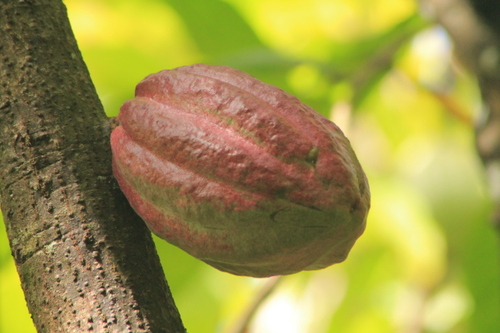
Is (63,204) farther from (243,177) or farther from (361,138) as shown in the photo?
(361,138)

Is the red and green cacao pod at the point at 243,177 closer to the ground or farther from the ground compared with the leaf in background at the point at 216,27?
closer to the ground

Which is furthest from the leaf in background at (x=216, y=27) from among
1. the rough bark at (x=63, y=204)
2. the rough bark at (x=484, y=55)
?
the rough bark at (x=63, y=204)

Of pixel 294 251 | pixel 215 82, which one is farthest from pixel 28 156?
pixel 294 251

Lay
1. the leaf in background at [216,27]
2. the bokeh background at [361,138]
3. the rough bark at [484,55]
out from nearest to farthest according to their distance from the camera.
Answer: the rough bark at [484,55]
the bokeh background at [361,138]
the leaf in background at [216,27]

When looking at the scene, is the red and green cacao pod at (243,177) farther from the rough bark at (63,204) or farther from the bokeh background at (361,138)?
the bokeh background at (361,138)

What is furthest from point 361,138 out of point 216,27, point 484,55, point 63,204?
point 63,204

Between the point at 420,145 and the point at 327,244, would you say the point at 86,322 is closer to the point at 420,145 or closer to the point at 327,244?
the point at 327,244

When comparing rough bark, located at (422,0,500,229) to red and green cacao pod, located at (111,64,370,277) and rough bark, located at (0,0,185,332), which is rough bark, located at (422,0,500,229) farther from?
rough bark, located at (0,0,185,332)
